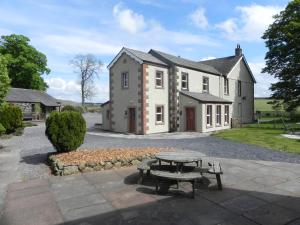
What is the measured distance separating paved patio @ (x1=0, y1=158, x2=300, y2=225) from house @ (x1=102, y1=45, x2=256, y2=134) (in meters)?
14.0

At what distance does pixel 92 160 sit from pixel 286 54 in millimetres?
31290

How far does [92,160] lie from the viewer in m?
9.52

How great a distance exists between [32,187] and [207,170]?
16.9 ft

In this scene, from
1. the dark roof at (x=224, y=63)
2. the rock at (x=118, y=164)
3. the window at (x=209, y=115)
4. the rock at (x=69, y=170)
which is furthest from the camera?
the dark roof at (x=224, y=63)

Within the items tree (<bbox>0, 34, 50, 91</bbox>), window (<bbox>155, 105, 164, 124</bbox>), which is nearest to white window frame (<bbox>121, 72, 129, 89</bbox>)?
window (<bbox>155, 105, 164, 124</bbox>)

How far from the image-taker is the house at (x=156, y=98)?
22266 mm

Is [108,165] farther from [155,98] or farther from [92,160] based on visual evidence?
[155,98]

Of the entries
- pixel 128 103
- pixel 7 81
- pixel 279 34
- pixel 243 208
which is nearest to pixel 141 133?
pixel 128 103

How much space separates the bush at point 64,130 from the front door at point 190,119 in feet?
48.7

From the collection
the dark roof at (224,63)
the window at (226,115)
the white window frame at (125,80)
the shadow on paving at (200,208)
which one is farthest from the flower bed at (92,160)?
the dark roof at (224,63)

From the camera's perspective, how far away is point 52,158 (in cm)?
992

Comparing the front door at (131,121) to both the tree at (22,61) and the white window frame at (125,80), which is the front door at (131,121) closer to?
the white window frame at (125,80)

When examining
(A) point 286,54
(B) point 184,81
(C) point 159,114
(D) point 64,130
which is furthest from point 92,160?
(A) point 286,54

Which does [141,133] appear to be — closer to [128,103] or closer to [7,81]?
[128,103]
